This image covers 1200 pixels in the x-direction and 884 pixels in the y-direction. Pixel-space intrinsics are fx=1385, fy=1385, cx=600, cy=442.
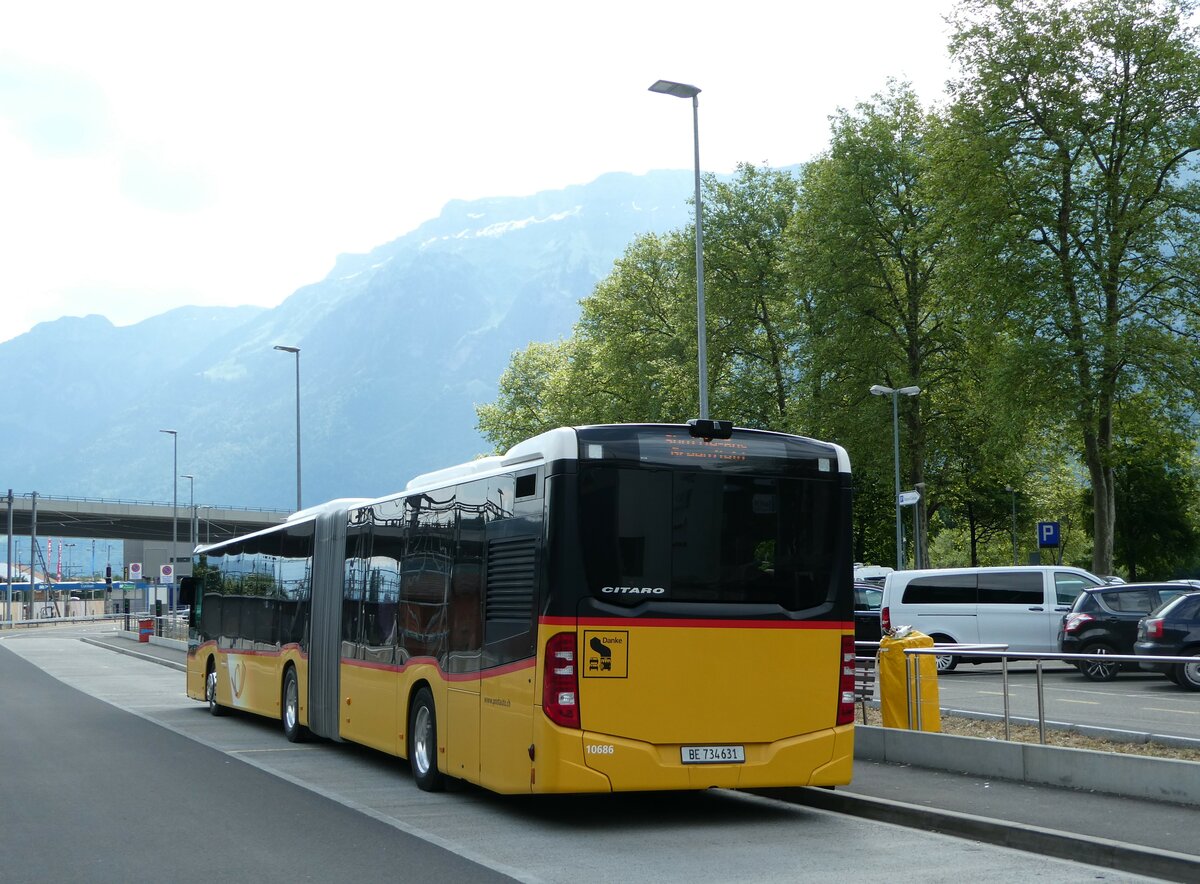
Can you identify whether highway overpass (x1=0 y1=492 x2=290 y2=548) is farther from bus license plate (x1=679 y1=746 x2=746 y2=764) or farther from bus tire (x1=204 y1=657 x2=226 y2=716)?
bus license plate (x1=679 y1=746 x2=746 y2=764)

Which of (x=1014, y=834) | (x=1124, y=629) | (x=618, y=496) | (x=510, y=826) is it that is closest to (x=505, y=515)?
(x=618, y=496)

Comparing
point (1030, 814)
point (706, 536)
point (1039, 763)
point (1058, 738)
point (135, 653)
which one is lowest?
point (135, 653)

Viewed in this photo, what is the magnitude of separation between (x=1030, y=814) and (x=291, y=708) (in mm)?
11157

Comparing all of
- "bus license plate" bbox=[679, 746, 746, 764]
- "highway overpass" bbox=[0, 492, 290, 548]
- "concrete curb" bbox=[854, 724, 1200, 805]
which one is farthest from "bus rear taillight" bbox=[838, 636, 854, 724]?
"highway overpass" bbox=[0, 492, 290, 548]

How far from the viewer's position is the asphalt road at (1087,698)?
1091cm

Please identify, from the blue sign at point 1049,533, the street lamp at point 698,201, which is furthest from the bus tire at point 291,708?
the blue sign at point 1049,533

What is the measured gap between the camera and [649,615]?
10.6m

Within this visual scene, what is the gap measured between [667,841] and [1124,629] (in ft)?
55.4

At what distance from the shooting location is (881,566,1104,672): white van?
27469 millimetres

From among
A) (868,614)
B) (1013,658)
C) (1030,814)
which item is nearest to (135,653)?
(868,614)

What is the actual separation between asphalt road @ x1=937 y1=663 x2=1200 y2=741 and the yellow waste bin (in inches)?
8.1

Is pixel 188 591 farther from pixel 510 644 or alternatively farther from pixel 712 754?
pixel 712 754

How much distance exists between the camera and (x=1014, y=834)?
31.6 feet

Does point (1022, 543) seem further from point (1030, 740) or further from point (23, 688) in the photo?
point (1030, 740)
